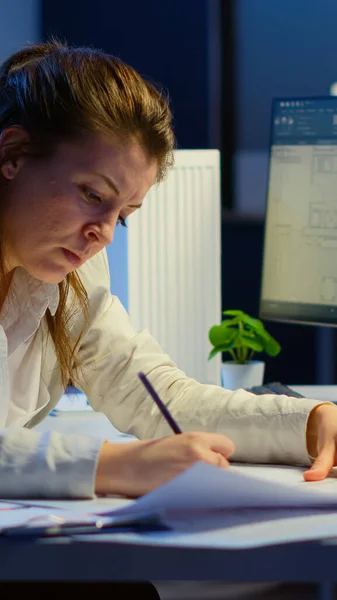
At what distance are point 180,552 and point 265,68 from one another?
2.71m

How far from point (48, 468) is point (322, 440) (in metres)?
0.34

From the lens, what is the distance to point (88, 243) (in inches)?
45.3

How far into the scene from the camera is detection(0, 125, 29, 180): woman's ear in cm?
116

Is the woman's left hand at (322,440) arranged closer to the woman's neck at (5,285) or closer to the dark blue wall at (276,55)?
the woman's neck at (5,285)

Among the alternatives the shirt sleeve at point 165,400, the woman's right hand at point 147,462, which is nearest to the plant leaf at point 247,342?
the shirt sleeve at point 165,400

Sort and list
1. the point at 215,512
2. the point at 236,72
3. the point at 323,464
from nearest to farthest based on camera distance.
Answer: the point at 215,512, the point at 323,464, the point at 236,72

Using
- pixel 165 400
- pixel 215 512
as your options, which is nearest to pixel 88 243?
pixel 165 400

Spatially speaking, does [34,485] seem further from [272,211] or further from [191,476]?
[272,211]

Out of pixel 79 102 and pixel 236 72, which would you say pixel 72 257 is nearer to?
pixel 79 102

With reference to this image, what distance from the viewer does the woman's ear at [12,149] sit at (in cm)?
116

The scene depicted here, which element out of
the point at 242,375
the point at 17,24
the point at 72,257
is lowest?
the point at 242,375

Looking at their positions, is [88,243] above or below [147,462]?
above

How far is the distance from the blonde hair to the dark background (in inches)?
81.8

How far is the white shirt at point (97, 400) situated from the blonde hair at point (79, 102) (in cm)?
14
